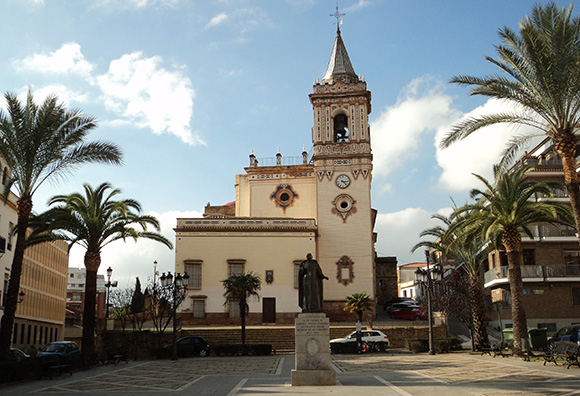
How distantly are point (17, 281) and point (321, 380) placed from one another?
11.4 meters

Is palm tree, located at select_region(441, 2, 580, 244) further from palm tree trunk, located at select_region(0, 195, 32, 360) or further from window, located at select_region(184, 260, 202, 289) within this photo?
window, located at select_region(184, 260, 202, 289)

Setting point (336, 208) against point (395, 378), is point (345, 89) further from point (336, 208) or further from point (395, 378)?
point (395, 378)

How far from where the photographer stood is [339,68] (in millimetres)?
48594

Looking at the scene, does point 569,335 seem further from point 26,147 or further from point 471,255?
point 26,147

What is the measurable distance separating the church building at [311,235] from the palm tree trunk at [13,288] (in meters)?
23.1

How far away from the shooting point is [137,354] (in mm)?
30125

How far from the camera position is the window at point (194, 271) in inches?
1692

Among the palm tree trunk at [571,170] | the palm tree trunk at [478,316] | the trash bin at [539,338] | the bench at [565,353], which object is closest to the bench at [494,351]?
the trash bin at [539,338]

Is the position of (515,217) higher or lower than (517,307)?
higher

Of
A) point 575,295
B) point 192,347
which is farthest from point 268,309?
point 575,295

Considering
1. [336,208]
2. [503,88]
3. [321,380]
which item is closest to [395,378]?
[321,380]

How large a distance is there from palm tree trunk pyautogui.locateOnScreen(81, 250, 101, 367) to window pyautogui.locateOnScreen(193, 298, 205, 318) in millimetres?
17125

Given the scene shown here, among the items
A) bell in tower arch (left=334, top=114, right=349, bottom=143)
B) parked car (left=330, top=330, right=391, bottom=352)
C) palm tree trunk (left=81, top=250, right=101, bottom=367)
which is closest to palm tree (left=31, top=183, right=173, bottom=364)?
palm tree trunk (left=81, top=250, right=101, bottom=367)

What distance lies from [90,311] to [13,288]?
556 centimetres
